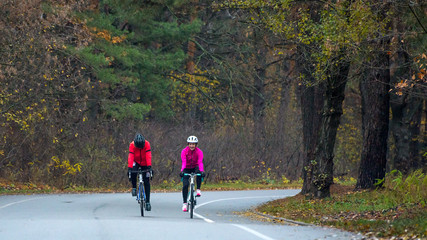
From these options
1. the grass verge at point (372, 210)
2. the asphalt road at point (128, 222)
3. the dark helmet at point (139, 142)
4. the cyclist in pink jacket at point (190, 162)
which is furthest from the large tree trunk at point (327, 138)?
the dark helmet at point (139, 142)

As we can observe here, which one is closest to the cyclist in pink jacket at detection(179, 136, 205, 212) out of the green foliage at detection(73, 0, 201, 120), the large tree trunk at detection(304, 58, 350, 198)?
the large tree trunk at detection(304, 58, 350, 198)

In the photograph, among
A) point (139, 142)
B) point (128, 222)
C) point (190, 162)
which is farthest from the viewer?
point (190, 162)

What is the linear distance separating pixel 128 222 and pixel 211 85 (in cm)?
3096

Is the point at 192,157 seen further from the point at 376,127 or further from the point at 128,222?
the point at 376,127

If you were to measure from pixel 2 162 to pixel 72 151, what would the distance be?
3.39 m

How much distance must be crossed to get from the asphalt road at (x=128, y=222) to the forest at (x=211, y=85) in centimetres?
395

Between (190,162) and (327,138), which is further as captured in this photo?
(327,138)

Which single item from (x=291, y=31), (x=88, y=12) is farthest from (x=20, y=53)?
(x=291, y=31)

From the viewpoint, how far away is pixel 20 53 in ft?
91.9

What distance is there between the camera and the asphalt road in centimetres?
1339

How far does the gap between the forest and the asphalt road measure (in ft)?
12.9

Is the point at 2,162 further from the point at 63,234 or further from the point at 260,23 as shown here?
the point at 63,234

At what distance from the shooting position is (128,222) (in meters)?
15.7

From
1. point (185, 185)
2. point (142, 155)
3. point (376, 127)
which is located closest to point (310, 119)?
point (376, 127)
